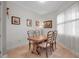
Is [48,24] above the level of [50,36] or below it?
above

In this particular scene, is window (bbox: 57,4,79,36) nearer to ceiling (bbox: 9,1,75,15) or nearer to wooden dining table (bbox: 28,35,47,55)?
ceiling (bbox: 9,1,75,15)

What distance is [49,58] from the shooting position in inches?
72.5

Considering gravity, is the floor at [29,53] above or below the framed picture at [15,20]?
below

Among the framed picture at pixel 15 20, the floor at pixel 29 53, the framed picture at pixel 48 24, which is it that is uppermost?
the framed picture at pixel 15 20

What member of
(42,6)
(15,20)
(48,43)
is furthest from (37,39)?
(42,6)

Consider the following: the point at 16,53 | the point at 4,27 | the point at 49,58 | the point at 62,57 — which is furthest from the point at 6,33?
the point at 62,57

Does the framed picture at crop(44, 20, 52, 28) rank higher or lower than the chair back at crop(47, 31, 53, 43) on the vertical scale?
higher

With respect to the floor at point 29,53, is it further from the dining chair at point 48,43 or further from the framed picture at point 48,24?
the framed picture at point 48,24

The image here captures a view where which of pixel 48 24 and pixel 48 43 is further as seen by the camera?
pixel 48 43

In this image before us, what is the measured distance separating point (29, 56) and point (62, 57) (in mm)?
730

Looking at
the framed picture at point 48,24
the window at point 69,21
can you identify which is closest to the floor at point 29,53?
the window at point 69,21

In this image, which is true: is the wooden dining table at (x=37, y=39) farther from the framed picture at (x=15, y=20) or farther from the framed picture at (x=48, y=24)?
the framed picture at (x=15, y=20)

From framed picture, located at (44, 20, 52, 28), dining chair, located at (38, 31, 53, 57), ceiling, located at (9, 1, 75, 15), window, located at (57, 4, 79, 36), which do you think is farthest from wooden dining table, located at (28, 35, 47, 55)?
ceiling, located at (9, 1, 75, 15)

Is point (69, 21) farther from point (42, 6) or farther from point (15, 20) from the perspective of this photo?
point (15, 20)
